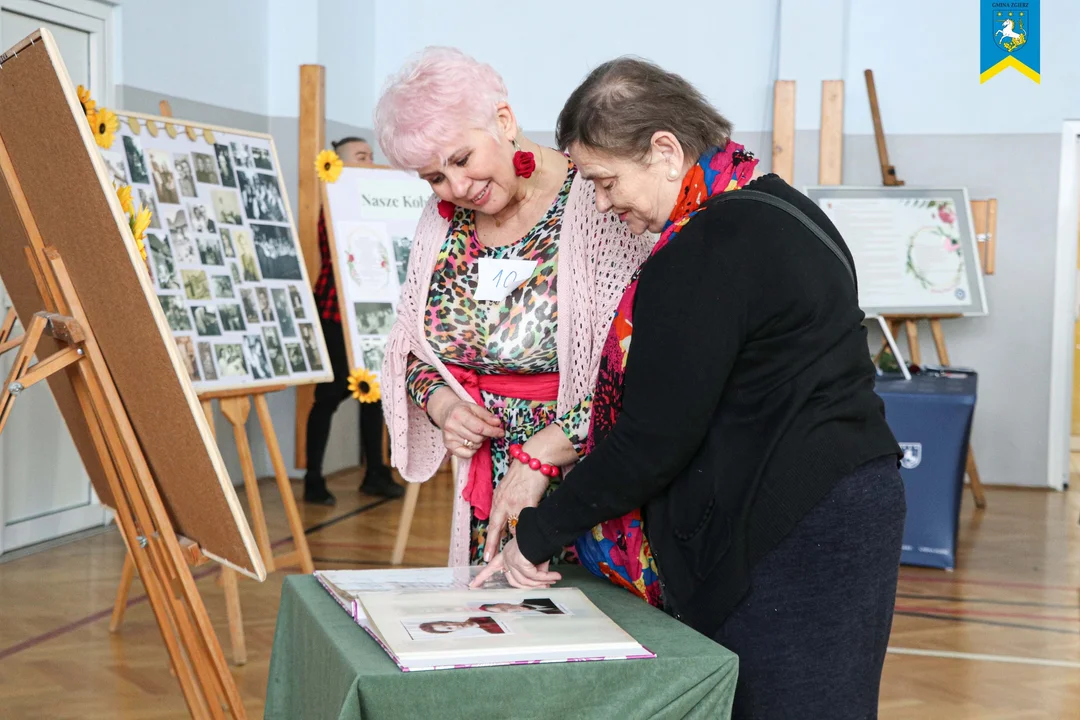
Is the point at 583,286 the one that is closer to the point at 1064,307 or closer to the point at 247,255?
the point at 247,255

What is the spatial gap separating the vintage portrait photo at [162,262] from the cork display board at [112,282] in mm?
1515

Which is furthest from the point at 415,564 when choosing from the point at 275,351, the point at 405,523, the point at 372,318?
the point at 275,351

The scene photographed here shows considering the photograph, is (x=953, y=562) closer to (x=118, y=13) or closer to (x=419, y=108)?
(x=419, y=108)

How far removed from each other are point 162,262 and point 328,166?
1080mm

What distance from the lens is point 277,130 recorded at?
20.6ft

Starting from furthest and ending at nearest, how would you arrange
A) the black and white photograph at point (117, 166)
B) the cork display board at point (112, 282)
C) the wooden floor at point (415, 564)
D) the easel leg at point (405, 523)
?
the easel leg at point (405, 523) < the black and white photograph at point (117, 166) < the wooden floor at point (415, 564) < the cork display board at point (112, 282)

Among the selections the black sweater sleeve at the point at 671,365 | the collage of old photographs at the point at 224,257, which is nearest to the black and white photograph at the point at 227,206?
the collage of old photographs at the point at 224,257

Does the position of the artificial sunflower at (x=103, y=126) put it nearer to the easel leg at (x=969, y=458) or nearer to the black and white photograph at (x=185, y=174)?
the black and white photograph at (x=185, y=174)

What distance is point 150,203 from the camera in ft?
11.5

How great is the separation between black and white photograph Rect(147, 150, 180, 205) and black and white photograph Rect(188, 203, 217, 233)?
0.06 m

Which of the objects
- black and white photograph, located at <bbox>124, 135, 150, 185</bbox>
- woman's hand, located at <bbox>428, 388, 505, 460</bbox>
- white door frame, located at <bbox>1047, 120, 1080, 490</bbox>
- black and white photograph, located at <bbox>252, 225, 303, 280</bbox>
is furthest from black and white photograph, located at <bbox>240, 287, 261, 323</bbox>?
white door frame, located at <bbox>1047, 120, 1080, 490</bbox>

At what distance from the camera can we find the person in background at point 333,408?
5453 millimetres

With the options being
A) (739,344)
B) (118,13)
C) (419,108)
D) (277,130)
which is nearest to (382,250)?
(118,13)

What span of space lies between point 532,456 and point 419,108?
53cm
